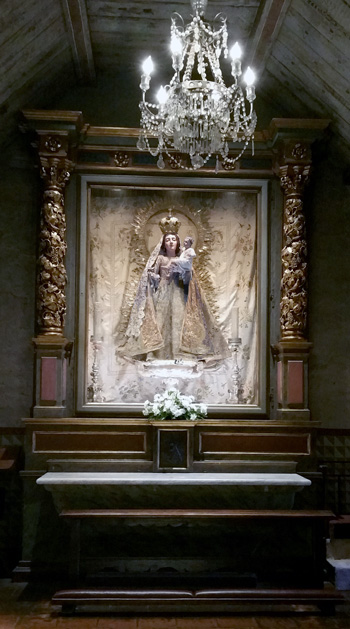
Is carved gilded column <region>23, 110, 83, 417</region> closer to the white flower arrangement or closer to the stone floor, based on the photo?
the white flower arrangement

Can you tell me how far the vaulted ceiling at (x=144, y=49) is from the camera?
5711 mm

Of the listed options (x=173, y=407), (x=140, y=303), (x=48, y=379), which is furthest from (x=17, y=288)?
(x=173, y=407)

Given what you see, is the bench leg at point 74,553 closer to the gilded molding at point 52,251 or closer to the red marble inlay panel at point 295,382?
the gilded molding at point 52,251

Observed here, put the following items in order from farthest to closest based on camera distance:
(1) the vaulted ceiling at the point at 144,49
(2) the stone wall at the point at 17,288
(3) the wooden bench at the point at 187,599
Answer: (2) the stone wall at the point at 17,288, (1) the vaulted ceiling at the point at 144,49, (3) the wooden bench at the point at 187,599

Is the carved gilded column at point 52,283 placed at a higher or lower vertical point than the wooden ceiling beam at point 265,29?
lower

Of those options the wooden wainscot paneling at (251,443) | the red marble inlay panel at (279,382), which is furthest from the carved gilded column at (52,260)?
the red marble inlay panel at (279,382)

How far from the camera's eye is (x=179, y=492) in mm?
6113

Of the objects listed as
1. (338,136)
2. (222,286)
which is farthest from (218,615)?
(338,136)

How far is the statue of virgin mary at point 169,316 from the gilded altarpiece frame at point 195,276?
0.05m

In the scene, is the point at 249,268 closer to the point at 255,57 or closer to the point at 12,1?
the point at 255,57

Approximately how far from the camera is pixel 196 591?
5527 mm

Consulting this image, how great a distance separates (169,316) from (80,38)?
2.63m

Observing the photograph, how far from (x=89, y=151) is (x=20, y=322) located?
176 cm

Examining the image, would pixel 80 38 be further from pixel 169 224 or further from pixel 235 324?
pixel 235 324
